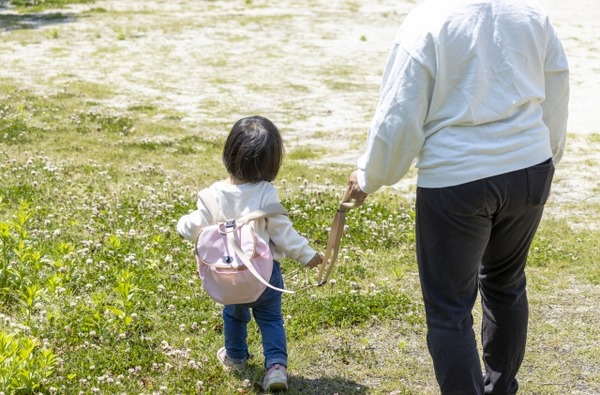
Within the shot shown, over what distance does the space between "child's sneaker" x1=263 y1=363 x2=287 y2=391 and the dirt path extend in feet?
14.1

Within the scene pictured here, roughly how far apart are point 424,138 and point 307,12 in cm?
1845

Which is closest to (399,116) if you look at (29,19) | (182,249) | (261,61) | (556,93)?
(556,93)

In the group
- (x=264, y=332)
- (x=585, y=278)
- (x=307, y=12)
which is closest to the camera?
(x=264, y=332)

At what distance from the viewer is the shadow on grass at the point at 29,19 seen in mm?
19094

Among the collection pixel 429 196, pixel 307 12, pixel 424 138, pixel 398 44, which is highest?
pixel 398 44

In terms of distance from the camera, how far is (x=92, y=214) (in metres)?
7.50

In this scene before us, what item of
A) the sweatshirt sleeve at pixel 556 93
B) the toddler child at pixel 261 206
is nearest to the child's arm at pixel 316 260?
the toddler child at pixel 261 206

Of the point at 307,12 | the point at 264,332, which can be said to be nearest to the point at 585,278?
the point at 264,332

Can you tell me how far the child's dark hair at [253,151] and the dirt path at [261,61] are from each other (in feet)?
14.2

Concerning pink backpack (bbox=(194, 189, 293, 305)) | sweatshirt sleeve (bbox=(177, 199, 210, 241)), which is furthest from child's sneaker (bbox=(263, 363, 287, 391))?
sweatshirt sleeve (bbox=(177, 199, 210, 241))

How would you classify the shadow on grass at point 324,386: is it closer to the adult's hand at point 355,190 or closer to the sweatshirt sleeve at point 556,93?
the adult's hand at point 355,190

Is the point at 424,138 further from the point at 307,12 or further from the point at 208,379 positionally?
the point at 307,12

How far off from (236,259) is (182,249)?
2.36 metres

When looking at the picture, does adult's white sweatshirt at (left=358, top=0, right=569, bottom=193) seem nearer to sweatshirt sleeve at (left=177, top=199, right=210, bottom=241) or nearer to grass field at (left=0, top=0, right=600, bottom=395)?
sweatshirt sleeve at (left=177, top=199, right=210, bottom=241)
